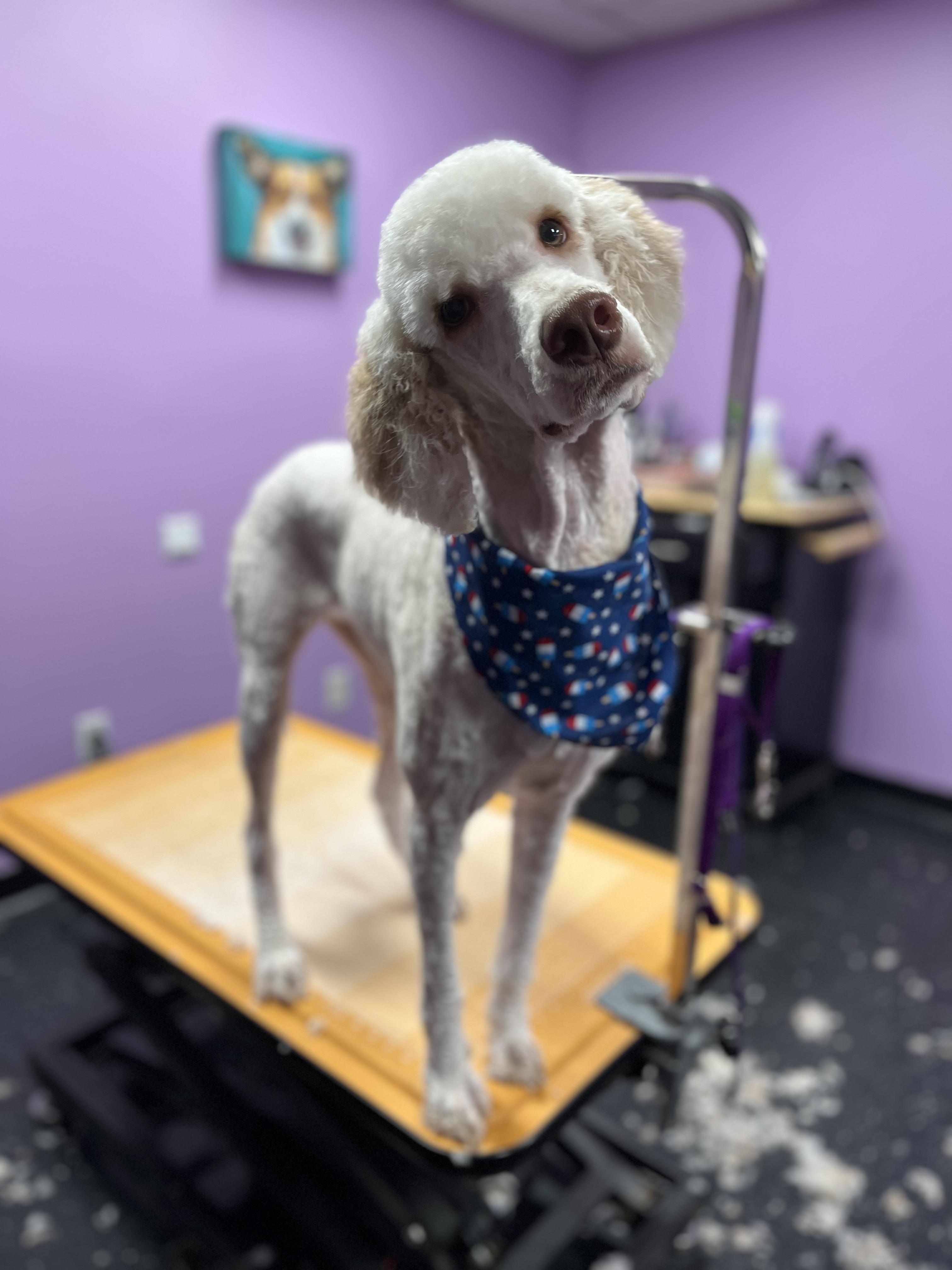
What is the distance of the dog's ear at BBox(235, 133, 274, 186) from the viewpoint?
2.21 meters

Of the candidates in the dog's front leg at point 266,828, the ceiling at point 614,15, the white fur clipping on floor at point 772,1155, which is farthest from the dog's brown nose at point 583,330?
the ceiling at point 614,15

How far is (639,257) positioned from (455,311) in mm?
163

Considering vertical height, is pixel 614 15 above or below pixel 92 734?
above

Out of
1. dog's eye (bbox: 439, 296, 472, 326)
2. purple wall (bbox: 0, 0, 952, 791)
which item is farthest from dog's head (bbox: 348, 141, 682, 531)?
purple wall (bbox: 0, 0, 952, 791)

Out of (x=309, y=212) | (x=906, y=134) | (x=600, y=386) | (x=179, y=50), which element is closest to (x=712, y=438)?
(x=906, y=134)

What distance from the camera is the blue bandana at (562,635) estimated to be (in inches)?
31.8

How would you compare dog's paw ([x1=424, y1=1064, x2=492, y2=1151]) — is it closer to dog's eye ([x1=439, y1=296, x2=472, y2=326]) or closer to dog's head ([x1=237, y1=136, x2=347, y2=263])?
dog's eye ([x1=439, y1=296, x2=472, y2=326])

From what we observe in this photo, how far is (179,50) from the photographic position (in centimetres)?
209

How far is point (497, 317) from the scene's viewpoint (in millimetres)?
638

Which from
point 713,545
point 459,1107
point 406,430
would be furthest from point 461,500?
point 459,1107

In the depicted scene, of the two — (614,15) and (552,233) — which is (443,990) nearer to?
(552,233)

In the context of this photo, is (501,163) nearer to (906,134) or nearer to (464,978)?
(464,978)

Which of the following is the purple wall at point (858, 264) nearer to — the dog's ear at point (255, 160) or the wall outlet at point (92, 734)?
the dog's ear at point (255, 160)

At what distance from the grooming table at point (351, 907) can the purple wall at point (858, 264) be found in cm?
155
